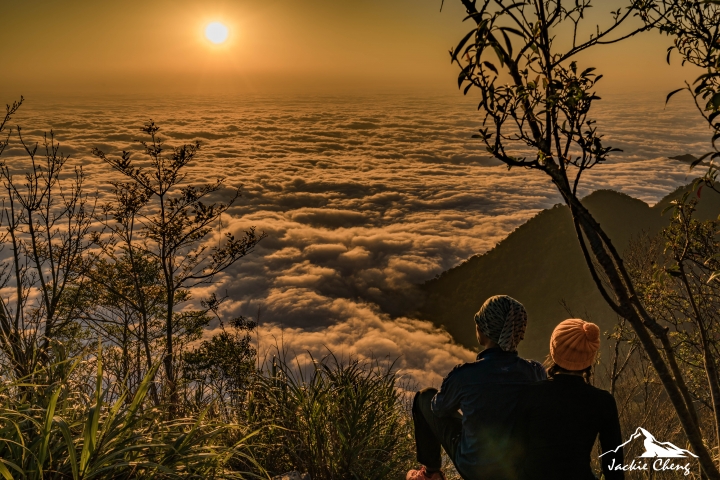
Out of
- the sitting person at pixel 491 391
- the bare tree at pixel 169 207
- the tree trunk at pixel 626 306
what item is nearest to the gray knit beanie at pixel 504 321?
the sitting person at pixel 491 391

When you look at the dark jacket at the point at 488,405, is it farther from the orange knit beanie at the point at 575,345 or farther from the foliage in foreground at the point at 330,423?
the foliage in foreground at the point at 330,423

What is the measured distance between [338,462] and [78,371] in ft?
8.03

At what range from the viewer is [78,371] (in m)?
4.64

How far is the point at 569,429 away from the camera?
103 inches

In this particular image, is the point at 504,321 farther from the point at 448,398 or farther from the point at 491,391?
the point at 448,398

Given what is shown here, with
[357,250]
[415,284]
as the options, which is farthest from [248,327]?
[357,250]

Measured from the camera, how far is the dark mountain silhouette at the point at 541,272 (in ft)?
241

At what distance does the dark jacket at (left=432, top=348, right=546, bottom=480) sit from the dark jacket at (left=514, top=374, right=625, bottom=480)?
0.20 meters

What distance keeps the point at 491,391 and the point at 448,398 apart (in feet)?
1.09

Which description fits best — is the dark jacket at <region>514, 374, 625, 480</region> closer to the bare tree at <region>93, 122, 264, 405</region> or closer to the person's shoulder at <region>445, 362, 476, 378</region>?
the person's shoulder at <region>445, 362, 476, 378</region>

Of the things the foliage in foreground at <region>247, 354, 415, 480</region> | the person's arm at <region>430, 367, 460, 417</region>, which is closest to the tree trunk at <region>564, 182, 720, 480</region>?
the person's arm at <region>430, 367, 460, 417</region>

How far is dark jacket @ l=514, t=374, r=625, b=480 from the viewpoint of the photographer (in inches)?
103

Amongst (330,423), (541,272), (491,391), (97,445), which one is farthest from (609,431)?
(541,272)

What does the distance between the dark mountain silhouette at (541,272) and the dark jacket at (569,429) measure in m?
64.3
